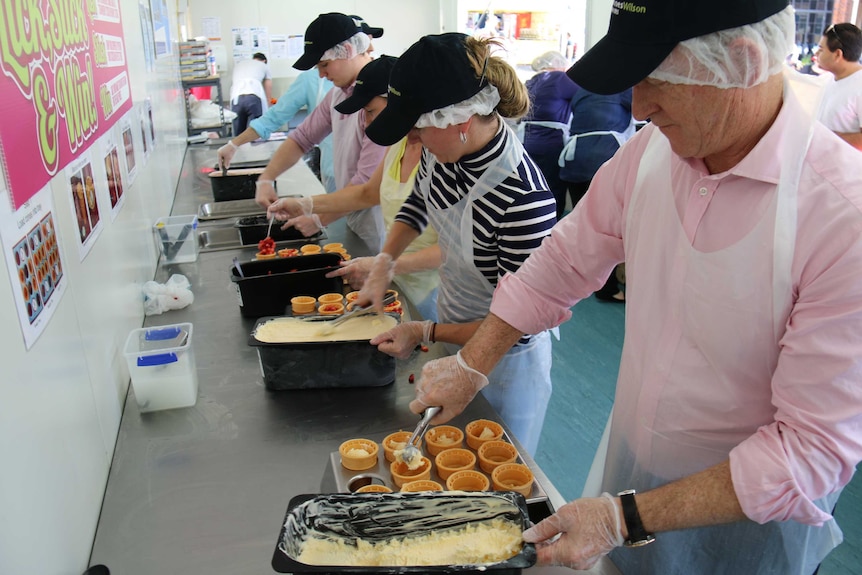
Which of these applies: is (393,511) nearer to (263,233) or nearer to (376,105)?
(376,105)

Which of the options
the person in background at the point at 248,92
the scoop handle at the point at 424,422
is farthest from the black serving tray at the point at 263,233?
the person in background at the point at 248,92

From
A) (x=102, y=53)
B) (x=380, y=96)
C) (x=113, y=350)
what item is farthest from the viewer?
(x=380, y=96)

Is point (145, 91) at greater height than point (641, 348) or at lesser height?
greater

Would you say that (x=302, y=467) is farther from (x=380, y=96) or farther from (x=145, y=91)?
(x=145, y=91)

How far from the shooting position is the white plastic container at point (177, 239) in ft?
8.97

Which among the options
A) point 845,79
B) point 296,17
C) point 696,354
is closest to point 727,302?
point 696,354

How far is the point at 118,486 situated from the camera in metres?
1.40

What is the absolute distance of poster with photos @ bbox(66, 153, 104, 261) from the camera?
54.6 inches

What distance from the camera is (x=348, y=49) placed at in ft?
9.24

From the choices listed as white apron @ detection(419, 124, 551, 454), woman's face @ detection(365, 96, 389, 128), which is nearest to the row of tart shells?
white apron @ detection(419, 124, 551, 454)

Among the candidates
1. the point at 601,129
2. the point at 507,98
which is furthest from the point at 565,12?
the point at 507,98

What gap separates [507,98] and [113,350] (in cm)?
123

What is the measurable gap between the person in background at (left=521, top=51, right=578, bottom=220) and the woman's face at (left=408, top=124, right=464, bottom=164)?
400 centimetres

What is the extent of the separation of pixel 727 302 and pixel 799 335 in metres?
0.14
